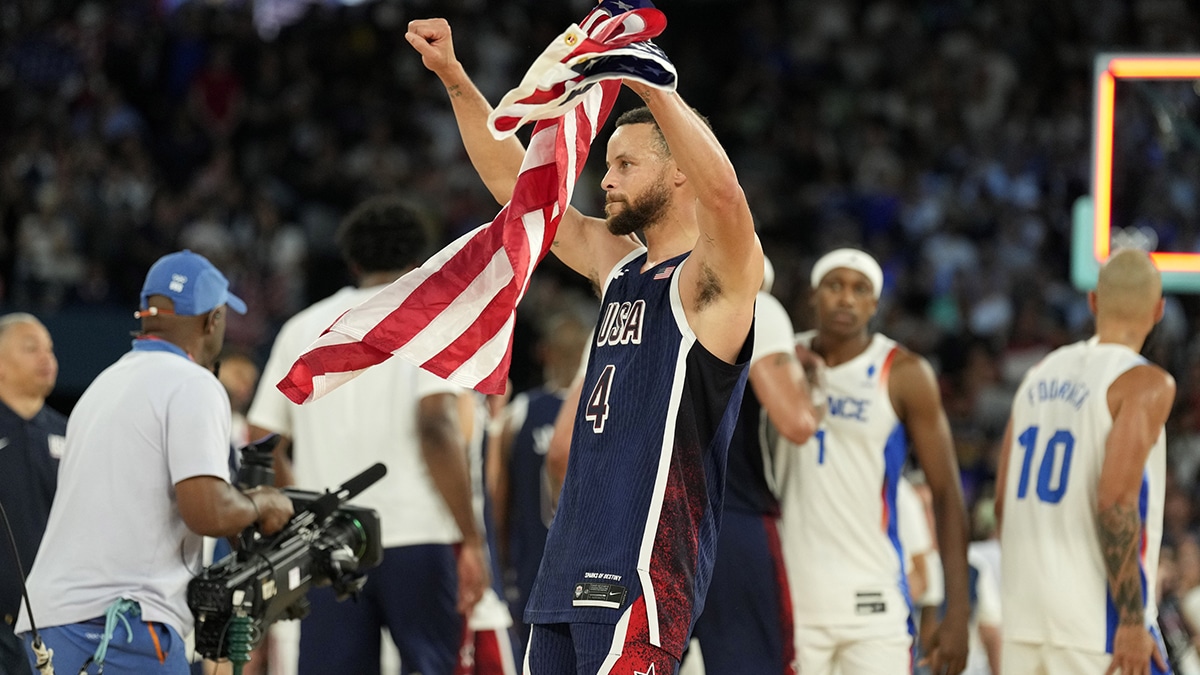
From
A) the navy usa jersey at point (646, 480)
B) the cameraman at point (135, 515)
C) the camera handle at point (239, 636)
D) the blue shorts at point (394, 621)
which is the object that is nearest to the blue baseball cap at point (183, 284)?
the cameraman at point (135, 515)

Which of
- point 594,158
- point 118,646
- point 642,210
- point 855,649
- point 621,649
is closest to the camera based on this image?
point 621,649

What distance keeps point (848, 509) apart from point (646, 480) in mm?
2004

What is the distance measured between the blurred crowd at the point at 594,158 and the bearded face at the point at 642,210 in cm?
899

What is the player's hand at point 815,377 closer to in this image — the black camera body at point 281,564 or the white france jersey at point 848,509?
the white france jersey at point 848,509

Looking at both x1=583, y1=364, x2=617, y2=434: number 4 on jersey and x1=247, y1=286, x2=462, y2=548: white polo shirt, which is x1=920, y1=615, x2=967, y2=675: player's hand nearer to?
x1=247, y1=286, x2=462, y2=548: white polo shirt

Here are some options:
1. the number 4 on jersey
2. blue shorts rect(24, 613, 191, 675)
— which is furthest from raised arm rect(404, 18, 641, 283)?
blue shorts rect(24, 613, 191, 675)

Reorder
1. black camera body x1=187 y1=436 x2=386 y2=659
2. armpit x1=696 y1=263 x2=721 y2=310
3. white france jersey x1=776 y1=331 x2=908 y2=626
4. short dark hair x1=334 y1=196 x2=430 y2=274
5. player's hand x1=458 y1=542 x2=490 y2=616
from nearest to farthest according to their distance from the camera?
1. armpit x1=696 y1=263 x2=721 y2=310
2. black camera body x1=187 y1=436 x2=386 y2=659
3. white france jersey x1=776 y1=331 x2=908 y2=626
4. player's hand x1=458 y1=542 x2=490 y2=616
5. short dark hair x1=334 y1=196 x2=430 y2=274

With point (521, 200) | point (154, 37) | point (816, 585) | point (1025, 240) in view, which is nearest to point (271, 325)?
point (154, 37)

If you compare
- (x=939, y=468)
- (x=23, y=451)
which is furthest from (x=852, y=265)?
(x=23, y=451)

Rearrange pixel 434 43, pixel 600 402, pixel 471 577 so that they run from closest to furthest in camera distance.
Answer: pixel 600 402
pixel 434 43
pixel 471 577

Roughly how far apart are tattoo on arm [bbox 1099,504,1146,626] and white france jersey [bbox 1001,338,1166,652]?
0.12 metres

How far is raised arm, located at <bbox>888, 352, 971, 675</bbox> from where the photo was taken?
19.5 ft

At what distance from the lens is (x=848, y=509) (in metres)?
5.91

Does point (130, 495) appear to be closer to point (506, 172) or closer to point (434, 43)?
point (506, 172)
